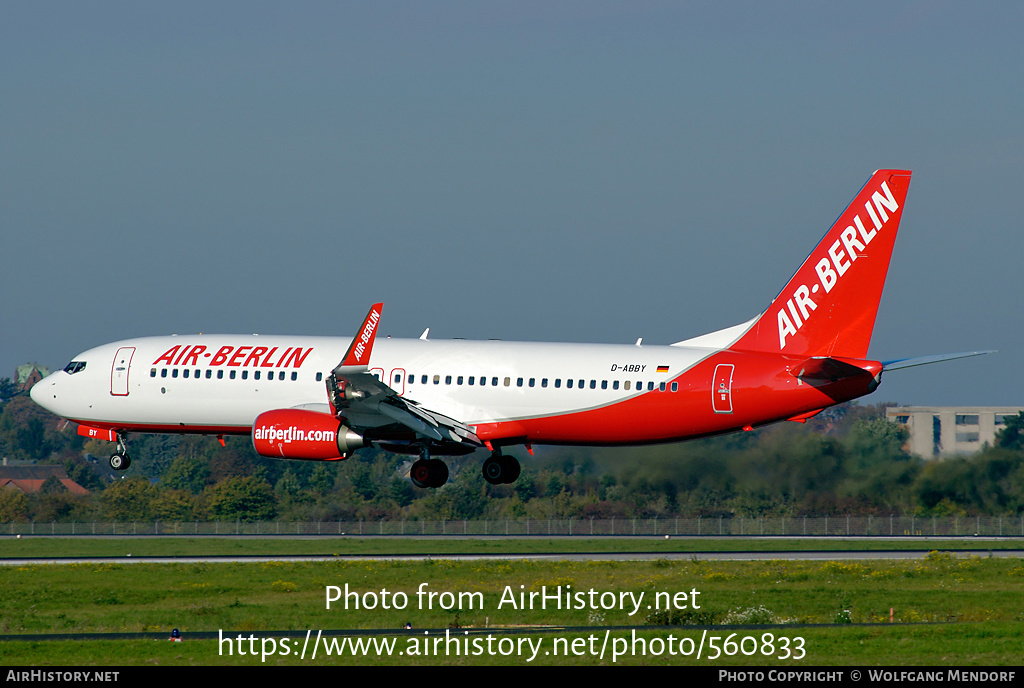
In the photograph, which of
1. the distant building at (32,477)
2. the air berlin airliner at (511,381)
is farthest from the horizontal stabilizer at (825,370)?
the distant building at (32,477)

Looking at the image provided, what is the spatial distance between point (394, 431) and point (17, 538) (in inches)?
1643

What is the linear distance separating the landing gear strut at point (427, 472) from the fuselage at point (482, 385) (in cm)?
220

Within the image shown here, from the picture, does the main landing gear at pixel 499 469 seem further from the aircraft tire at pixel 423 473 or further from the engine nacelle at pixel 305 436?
the engine nacelle at pixel 305 436

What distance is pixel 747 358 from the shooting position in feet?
148

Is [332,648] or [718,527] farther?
[718,527]

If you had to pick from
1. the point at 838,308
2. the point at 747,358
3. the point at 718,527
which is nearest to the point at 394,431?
the point at 747,358

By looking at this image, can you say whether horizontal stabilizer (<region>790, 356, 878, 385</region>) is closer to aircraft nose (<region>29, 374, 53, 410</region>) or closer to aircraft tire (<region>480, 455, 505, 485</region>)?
aircraft tire (<region>480, 455, 505, 485</region>)

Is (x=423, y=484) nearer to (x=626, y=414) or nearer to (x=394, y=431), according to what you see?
(x=394, y=431)

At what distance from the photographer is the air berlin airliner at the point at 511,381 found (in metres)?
44.6

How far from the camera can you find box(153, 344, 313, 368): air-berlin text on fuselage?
49.1 meters

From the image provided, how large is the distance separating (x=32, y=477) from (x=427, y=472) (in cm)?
8356

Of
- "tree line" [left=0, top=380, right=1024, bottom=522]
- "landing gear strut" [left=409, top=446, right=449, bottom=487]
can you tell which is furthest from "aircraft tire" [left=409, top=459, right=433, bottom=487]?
"tree line" [left=0, top=380, right=1024, bottom=522]

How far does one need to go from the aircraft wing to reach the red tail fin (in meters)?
10.9

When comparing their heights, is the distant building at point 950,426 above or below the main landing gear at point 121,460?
above
